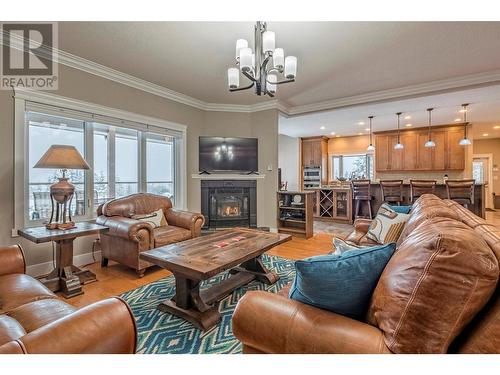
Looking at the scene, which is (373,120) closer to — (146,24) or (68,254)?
(146,24)

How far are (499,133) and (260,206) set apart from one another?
8.27 m

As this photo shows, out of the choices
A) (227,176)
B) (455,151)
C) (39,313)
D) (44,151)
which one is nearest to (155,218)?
(44,151)

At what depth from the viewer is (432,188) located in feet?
16.0

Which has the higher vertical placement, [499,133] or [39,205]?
[499,133]

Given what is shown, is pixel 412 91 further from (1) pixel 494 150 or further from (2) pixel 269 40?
(1) pixel 494 150

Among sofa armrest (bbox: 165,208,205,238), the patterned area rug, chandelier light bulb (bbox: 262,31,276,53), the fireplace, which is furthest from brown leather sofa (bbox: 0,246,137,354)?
the fireplace

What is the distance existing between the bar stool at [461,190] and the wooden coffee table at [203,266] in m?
3.99

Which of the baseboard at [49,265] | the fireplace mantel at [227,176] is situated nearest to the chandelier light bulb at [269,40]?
the fireplace mantel at [227,176]

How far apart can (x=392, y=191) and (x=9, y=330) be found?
5900mm

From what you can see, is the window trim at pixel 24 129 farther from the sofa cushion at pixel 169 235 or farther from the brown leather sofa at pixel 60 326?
the brown leather sofa at pixel 60 326

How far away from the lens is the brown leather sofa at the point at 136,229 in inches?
109
